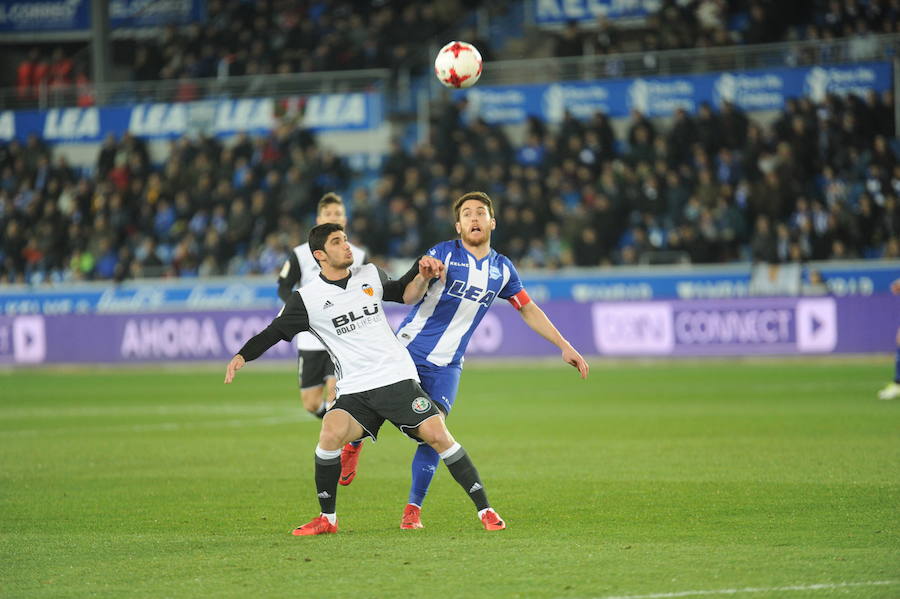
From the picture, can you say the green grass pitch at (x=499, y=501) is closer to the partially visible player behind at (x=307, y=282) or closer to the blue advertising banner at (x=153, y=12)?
the partially visible player behind at (x=307, y=282)

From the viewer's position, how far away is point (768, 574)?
6500mm

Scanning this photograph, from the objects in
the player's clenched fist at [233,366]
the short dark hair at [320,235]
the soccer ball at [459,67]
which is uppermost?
the soccer ball at [459,67]

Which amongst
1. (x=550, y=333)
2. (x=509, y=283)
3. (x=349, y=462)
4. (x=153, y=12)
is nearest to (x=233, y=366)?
(x=349, y=462)

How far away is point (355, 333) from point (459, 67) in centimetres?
458

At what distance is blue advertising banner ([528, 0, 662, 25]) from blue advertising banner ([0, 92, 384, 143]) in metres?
4.63

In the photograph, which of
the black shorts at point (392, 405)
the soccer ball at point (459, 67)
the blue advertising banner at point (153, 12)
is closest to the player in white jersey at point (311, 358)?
the soccer ball at point (459, 67)

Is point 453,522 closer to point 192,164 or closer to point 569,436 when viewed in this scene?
point 569,436

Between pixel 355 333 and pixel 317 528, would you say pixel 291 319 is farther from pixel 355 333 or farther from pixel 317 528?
pixel 317 528

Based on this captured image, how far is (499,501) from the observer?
9.54m

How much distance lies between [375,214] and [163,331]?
16.7ft

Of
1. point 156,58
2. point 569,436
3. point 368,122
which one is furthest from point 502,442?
point 156,58

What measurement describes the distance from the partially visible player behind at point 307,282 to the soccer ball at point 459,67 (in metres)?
1.53

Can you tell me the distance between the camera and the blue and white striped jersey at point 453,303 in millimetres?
8633

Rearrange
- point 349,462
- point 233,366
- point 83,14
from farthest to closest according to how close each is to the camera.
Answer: point 83,14 < point 349,462 < point 233,366
